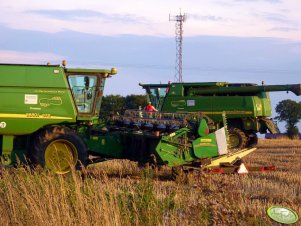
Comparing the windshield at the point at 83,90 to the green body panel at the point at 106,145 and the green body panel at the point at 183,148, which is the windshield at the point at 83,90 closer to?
the green body panel at the point at 106,145

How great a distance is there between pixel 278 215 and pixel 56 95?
24.0 ft

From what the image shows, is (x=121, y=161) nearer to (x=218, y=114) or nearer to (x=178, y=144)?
(x=178, y=144)

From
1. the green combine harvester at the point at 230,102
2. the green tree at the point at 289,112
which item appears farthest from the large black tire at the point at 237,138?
the green tree at the point at 289,112

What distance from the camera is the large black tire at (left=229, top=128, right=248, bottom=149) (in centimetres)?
1984

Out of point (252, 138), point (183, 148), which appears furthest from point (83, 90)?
point (252, 138)

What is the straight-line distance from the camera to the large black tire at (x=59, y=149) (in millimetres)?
11773

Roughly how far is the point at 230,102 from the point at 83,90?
9063 mm

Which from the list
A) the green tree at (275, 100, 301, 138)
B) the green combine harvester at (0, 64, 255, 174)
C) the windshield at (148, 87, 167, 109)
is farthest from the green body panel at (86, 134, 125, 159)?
the green tree at (275, 100, 301, 138)

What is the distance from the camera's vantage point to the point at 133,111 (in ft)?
44.6

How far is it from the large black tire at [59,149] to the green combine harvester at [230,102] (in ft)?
29.8

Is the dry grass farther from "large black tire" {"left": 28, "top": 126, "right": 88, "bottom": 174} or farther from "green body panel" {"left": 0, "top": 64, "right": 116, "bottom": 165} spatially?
"green body panel" {"left": 0, "top": 64, "right": 116, "bottom": 165}

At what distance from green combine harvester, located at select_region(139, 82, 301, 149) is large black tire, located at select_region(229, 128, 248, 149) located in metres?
0.04

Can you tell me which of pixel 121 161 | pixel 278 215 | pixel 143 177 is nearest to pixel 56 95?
pixel 121 161

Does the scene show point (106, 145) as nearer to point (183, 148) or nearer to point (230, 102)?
point (183, 148)
